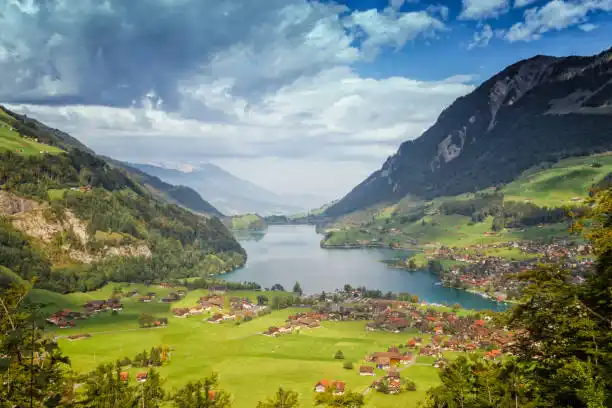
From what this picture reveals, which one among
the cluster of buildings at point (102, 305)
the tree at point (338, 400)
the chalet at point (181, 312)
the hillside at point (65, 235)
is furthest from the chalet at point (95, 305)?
the tree at point (338, 400)

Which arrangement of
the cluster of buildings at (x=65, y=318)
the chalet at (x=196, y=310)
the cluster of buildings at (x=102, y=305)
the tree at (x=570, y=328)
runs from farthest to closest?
the chalet at (x=196, y=310)
the cluster of buildings at (x=102, y=305)
the cluster of buildings at (x=65, y=318)
the tree at (x=570, y=328)

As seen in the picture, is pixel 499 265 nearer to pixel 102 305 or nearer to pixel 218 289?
pixel 218 289

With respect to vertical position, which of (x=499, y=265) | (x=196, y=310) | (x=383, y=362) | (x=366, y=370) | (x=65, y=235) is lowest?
(x=383, y=362)

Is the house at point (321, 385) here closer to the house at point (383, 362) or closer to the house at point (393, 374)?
the house at point (393, 374)

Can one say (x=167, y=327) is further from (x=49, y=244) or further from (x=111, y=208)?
(x=111, y=208)

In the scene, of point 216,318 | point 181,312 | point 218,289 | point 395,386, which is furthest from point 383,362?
point 218,289

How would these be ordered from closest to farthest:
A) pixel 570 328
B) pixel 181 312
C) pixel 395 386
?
pixel 570 328 → pixel 395 386 → pixel 181 312

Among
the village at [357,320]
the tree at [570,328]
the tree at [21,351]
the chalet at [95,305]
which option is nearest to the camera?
the tree at [21,351]

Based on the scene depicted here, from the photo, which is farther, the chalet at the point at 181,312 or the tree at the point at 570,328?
the chalet at the point at 181,312

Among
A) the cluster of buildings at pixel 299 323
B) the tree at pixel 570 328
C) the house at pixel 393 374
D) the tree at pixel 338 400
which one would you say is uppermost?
the tree at pixel 570 328

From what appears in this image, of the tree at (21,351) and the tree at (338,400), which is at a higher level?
the tree at (21,351)

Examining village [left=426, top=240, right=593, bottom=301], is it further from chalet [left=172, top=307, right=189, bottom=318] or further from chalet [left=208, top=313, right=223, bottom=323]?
chalet [left=172, top=307, right=189, bottom=318]
